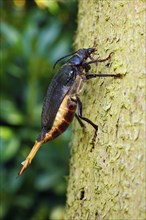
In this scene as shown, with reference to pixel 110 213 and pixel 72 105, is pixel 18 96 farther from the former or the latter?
pixel 110 213

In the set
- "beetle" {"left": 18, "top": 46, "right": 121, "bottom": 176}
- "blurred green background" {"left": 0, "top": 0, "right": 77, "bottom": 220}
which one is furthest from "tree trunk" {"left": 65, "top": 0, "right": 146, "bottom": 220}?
"blurred green background" {"left": 0, "top": 0, "right": 77, "bottom": 220}

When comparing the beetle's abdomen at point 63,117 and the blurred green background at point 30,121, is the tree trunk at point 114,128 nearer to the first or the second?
the beetle's abdomen at point 63,117

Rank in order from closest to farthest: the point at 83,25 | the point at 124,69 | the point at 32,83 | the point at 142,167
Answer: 1. the point at 142,167
2. the point at 124,69
3. the point at 83,25
4. the point at 32,83

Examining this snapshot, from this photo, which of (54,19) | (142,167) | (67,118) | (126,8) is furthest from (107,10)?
(54,19)

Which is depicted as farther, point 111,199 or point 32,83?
point 32,83

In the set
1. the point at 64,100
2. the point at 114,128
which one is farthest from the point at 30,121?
the point at 114,128

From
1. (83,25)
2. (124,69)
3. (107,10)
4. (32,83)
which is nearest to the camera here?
(124,69)

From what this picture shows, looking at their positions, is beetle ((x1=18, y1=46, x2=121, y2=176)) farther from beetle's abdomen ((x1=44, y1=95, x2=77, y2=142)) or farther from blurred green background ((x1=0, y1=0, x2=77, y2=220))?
blurred green background ((x1=0, y1=0, x2=77, y2=220))
